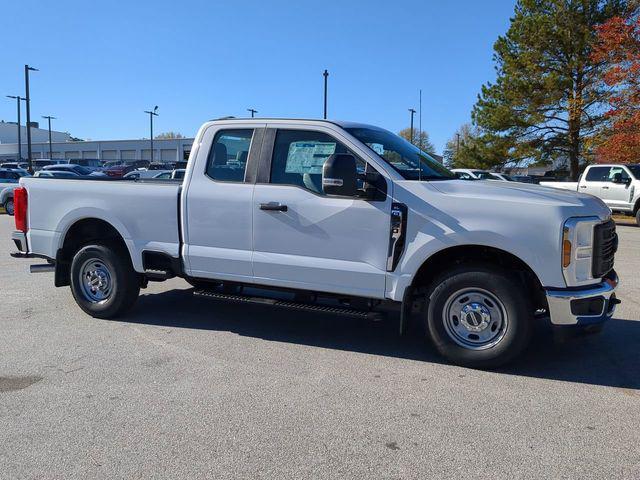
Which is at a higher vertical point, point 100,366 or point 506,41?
point 506,41

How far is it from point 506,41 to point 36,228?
28842mm

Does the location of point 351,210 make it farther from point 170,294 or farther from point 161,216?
point 170,294

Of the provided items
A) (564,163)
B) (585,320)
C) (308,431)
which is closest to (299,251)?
(308,431)

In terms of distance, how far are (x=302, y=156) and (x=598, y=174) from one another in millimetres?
16487

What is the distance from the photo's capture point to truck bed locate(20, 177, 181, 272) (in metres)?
5.78

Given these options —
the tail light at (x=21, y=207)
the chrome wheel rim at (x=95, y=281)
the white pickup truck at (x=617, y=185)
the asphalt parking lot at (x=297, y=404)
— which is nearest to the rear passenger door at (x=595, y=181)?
the white pickup truck at (x=617, y=185)

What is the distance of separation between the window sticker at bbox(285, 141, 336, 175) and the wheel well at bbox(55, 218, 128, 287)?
2.16 metres

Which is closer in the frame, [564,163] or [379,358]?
[379,358]

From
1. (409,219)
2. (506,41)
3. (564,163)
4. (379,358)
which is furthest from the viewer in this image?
(564,163)

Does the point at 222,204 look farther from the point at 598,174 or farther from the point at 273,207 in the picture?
the point at 598,174

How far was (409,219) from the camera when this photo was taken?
479 centimetres

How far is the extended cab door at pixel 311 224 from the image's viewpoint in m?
4.92

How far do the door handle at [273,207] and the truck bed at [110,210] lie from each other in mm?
1020

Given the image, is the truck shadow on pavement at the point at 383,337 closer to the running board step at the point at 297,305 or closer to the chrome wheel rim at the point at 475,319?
the chrome wheel rim at the point at 475,319
